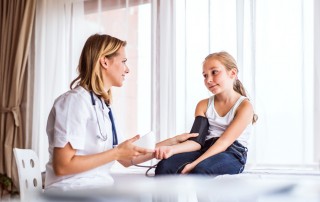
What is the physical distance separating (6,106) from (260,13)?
6.10ft

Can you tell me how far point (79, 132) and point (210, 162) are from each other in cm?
46

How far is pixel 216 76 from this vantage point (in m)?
1.64

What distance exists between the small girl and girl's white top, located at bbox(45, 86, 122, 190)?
0.67 feet

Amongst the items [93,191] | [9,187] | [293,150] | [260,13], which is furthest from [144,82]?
[93,191]

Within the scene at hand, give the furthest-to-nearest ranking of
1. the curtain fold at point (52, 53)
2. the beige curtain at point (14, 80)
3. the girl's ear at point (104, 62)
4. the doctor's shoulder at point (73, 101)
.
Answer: the beige curtain at point (14, 80)
the curtain fold at point (52, 53)
the girl's ear at point (104, 62)
the doctor's shoulder at point (73, 101)

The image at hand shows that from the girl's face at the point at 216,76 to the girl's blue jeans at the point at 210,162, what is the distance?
0.67 feet

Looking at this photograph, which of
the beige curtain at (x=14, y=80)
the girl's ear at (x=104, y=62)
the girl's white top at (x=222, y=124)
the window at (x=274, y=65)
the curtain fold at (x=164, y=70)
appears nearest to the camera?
the girl's ear at (x=104, y=62)

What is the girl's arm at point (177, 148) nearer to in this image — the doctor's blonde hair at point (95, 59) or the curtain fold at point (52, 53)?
the doctor's blonde hair at point (95, 59)

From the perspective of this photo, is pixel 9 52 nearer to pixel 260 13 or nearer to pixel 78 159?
pixel 260 13

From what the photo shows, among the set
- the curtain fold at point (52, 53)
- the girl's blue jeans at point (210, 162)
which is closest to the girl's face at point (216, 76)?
the girl's blue jeans at point (210, 162)

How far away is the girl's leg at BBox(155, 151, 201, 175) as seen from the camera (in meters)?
1.35

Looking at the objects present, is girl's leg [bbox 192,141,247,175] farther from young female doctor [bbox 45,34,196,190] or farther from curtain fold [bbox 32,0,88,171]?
curtain fold [bbox 32,0,88,171]

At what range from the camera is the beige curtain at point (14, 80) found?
3084 mm

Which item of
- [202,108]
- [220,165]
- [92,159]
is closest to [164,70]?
[202,108]
